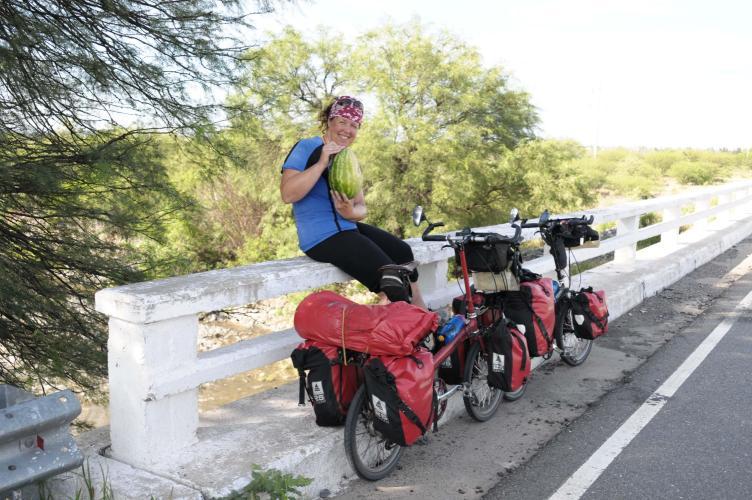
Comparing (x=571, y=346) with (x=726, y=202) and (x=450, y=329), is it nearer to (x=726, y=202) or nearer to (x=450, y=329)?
(x=450, y=329)

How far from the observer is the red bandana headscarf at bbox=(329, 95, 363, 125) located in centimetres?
435

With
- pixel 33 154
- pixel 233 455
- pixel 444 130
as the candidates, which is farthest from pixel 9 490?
pixel 444 130

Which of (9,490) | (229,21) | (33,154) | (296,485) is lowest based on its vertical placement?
(296,485)

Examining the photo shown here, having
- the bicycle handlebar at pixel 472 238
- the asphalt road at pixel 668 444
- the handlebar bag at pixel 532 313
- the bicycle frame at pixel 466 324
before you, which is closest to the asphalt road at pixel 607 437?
the asphalt road at pixel 668 444

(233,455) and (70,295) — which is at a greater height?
(70,295)

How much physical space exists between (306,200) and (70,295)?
3.13 m

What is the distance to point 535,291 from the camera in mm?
5016

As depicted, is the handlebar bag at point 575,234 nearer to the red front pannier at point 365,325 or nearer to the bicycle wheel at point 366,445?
the red front pannier at point 365,325

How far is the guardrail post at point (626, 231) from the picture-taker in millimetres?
9062

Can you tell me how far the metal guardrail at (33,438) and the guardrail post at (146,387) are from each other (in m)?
0.42

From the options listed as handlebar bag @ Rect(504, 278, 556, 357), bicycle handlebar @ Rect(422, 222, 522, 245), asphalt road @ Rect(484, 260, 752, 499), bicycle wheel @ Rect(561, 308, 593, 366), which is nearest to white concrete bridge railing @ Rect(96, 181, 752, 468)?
bicycle handlebar @ Rect(422, 222, 522, 245)

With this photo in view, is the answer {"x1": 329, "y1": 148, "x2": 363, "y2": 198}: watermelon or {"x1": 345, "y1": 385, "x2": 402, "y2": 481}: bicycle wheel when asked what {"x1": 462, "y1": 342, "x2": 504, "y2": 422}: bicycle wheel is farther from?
{"x1": 329, "y1": 148, "x2": 363, "y2": 198}: watermelon

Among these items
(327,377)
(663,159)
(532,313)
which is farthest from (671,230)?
(663,159)

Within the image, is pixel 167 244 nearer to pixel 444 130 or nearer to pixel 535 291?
pixel 535 291
